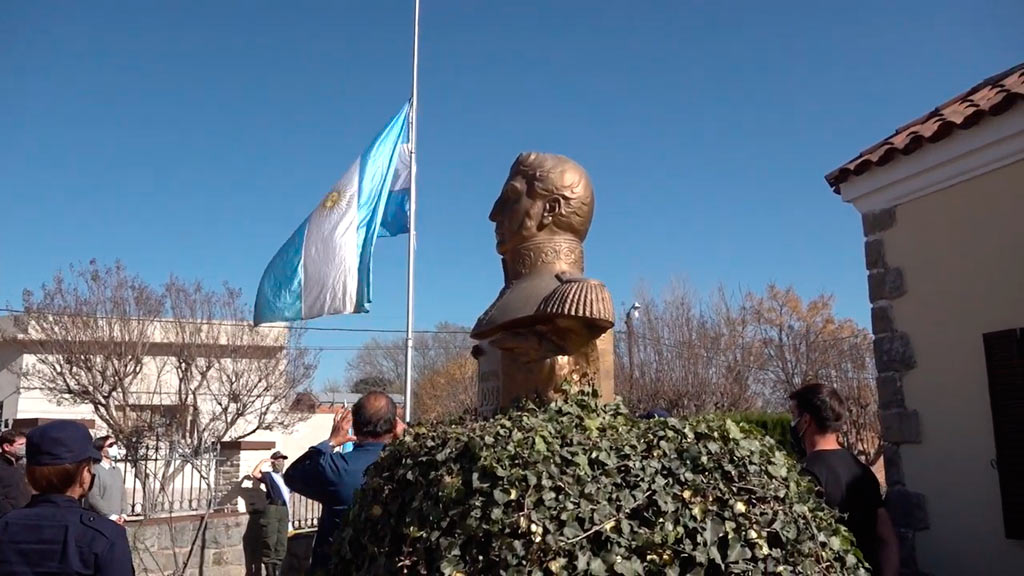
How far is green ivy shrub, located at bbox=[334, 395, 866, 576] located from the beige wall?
385 cm

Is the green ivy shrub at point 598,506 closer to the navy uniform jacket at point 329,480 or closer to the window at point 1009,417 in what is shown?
the navy uniform jacket at point 329,480

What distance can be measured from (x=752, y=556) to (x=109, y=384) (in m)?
16.9

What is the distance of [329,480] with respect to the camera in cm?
335

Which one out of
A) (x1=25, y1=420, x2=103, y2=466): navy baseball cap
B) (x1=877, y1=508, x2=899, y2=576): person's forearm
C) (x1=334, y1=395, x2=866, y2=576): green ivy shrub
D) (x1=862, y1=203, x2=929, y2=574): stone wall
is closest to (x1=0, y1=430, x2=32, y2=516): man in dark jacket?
(x1=25, y1=420, x2=103, y2=466): navy baseball cap

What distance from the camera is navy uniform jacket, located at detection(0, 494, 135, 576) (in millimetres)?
2385

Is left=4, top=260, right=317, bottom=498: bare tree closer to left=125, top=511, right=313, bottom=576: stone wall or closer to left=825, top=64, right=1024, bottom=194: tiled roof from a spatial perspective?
left=125, top=511, right=313, bottom=576: stone wall

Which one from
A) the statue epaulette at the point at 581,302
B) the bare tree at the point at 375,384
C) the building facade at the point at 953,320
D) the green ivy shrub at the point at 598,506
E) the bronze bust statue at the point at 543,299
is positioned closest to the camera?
the green ivy shrub at the point at 598,506

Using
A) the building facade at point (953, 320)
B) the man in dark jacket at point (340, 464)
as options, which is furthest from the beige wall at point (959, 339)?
the man in dark jacket at point (340, 464)

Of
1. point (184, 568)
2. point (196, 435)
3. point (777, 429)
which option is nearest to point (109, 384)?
point (196, 435)

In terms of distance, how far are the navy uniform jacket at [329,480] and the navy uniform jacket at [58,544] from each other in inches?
36.7

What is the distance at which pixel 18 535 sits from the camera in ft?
7.89

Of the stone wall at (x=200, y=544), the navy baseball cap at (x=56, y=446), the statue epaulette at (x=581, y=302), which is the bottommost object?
the stone wall at (x=200, y=544)

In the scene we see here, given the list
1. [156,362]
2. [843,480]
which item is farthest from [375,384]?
[843,480]

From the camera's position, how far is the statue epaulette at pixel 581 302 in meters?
3.81
